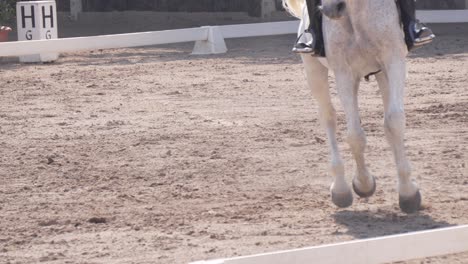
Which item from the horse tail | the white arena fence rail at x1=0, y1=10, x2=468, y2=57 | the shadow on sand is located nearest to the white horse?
the shadow on sand

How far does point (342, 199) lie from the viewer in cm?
700

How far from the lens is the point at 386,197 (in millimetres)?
7375

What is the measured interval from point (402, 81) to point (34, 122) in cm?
548

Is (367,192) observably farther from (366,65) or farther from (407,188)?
(366,65)

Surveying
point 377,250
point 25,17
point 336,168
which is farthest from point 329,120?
point 25,17

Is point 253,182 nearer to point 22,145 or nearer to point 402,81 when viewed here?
point 402,81

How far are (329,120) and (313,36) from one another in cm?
90

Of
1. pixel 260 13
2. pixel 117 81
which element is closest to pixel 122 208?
pixel 117 81

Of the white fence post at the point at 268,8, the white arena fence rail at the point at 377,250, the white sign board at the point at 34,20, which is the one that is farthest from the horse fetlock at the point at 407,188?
the white fence post at the point at 268,8

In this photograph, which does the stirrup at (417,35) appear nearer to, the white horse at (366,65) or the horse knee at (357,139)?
the white horse at (366,65)

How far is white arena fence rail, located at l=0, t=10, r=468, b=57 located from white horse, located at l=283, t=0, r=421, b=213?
904 cm

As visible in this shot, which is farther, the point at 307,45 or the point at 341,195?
the point at 341,195

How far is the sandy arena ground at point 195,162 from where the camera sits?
643 centimetres

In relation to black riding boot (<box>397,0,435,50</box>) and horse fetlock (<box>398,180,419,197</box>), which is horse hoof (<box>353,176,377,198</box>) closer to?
horse fetlock (<box>398,180,419,197</box>)
